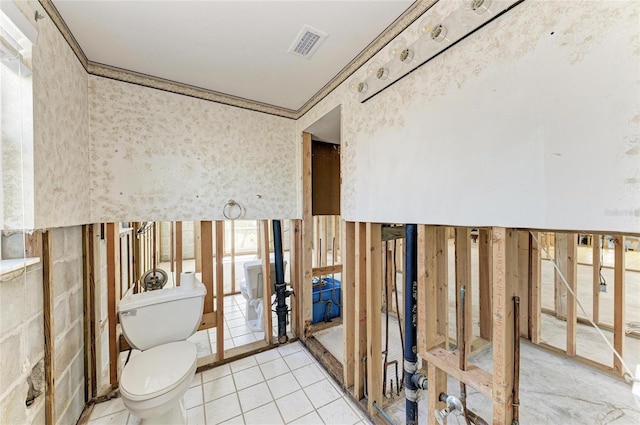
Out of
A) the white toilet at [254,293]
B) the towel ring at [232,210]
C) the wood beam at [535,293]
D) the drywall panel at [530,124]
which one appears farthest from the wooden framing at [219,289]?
the wood beam at [535,293]

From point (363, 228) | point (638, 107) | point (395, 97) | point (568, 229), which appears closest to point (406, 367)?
point (363, 228)

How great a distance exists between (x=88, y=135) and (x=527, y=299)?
14.6 ft

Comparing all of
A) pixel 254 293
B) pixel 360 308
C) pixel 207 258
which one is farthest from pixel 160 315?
pixel 360 308

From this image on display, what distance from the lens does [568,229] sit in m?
0.81

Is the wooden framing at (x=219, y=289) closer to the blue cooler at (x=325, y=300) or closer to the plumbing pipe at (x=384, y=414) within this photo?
the blue cooler at (x=325, y=300)

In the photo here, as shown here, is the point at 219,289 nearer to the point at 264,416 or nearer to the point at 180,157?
the point at 264,416

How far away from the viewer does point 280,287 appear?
271 centimetres

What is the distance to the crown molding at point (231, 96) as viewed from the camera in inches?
50.8

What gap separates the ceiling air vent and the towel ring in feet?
4.51

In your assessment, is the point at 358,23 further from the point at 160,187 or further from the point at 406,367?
the point at 406,367

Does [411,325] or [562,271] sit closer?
[411,325]

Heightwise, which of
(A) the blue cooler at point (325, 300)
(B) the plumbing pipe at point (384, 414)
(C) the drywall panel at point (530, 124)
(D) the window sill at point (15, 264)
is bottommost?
(B) the plumbing pipe at point (384, 414)

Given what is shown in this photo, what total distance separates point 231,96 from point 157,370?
2259 millimetres

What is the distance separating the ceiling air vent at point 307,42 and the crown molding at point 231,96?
0.32 m
